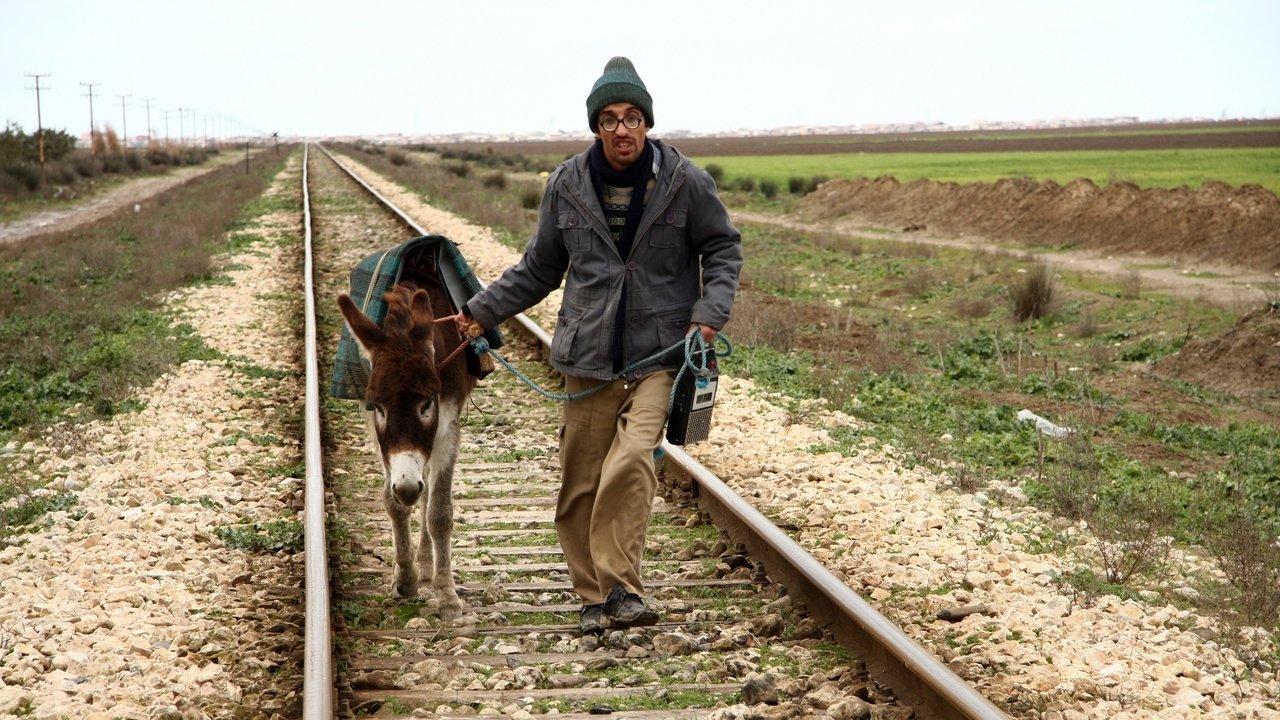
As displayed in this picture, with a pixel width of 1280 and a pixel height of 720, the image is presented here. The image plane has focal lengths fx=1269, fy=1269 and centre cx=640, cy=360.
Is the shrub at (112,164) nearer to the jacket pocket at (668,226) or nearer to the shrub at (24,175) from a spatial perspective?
the shrub at (24,175)

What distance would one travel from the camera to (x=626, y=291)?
5.29 meters

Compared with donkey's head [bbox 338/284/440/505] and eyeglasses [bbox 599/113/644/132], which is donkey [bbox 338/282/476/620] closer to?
donkey's head [bbox 338/284/440/505]

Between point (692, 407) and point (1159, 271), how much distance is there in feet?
64.1

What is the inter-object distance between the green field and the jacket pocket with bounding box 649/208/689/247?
34.2m

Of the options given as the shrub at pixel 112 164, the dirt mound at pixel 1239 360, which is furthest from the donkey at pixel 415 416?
the shrub at pixel 112 164

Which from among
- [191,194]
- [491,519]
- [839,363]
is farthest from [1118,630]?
[191,194]

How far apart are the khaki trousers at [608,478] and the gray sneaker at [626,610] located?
0.11ft

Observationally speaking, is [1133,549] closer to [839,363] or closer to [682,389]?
[682,389]

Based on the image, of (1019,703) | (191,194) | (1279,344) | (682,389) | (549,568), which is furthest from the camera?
(191,194)

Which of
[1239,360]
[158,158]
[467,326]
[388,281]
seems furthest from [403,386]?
[158,158]

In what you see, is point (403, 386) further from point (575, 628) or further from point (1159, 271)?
point (1159, 271)

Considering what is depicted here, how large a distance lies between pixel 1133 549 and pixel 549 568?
295 cm

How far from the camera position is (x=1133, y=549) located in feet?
21.1

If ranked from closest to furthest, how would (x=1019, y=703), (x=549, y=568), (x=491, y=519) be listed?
(x=1019, y=703)
(x=549, y=568)
(x=491, y=519)
